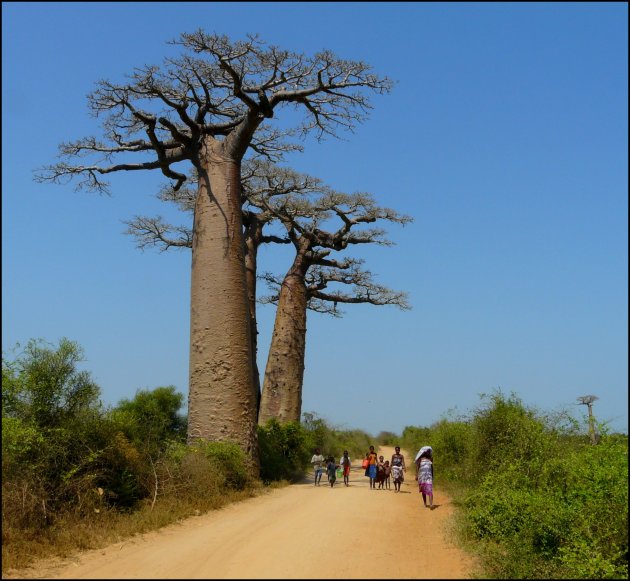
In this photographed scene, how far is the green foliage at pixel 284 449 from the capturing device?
11078 mm

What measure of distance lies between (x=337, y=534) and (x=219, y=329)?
14.3ft

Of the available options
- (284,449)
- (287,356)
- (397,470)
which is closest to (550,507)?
(397,470)

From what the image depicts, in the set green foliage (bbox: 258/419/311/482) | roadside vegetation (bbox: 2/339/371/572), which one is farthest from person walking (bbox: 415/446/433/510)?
green foliage (bbox: 258/419/311/482)

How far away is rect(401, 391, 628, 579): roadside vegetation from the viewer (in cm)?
508

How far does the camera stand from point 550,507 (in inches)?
227

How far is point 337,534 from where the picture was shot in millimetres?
5867

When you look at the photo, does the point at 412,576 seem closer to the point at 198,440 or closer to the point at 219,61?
the point at 198,440

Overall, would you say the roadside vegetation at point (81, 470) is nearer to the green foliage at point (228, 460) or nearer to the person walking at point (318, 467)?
the green foliage at point (228, 460)

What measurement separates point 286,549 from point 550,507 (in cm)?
242

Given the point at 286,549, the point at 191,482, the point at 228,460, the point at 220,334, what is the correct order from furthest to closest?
the point at 220,334, the point at 228,460, the point at 191,482, the point at 286,549

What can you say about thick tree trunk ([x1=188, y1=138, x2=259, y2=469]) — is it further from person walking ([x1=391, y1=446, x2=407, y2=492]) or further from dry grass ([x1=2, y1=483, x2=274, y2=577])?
person walking ([x1=391, y1=446, x2=407, y2=492])

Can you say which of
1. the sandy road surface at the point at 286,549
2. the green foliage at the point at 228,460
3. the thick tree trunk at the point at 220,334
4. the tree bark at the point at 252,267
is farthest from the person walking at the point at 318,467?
the sandy road surface at the point at 286,549

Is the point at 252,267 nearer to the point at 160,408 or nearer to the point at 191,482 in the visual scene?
the point at 160,408

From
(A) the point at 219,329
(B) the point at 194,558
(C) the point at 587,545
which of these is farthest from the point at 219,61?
(C) the point at 587,545
